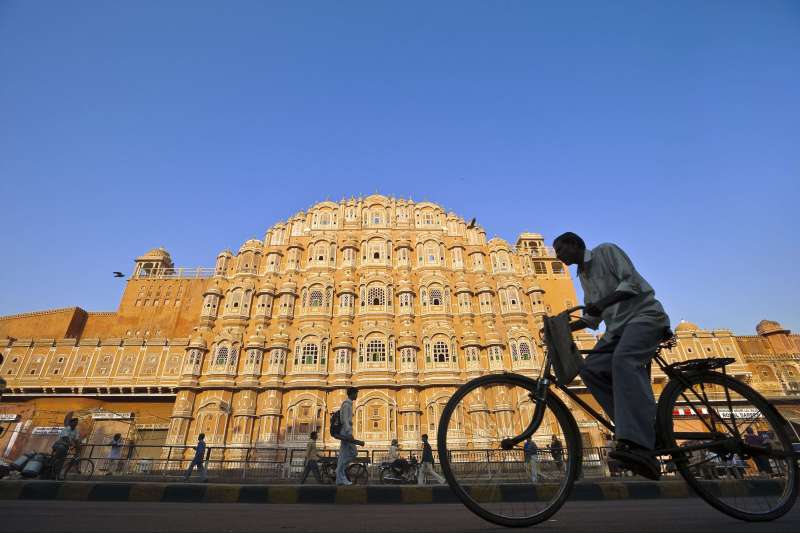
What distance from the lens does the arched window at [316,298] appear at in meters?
27.8

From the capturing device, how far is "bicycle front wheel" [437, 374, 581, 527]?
2.22m

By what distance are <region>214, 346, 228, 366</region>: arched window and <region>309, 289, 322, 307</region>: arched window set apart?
19.8 ft

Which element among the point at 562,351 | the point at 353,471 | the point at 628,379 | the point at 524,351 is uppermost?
the point at 524,351

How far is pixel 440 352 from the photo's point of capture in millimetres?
25922

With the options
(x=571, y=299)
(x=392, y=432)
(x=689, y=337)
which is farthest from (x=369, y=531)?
(x=689, y=337)

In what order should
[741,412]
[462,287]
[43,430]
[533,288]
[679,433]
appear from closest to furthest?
[741,412] < [679,433] < [43,430] < [462,287] < [533,288]

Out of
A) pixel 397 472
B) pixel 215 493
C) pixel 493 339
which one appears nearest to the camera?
pixel 215 493

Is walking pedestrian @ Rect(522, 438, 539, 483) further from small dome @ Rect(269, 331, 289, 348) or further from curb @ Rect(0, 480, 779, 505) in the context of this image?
small dome @ Rect(269, 331, 289, 348)

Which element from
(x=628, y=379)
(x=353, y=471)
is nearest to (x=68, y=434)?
(x=353, y=471)

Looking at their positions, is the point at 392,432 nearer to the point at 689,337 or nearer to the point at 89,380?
the point at 89,380

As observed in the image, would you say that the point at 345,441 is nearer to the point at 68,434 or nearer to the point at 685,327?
the point at 68,434

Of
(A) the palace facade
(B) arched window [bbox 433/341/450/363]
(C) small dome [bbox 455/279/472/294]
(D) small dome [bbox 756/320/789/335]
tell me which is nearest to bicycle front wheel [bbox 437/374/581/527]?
(A) the palace facade

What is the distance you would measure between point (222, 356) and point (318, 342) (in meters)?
6.18

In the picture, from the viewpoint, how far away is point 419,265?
2994cm
